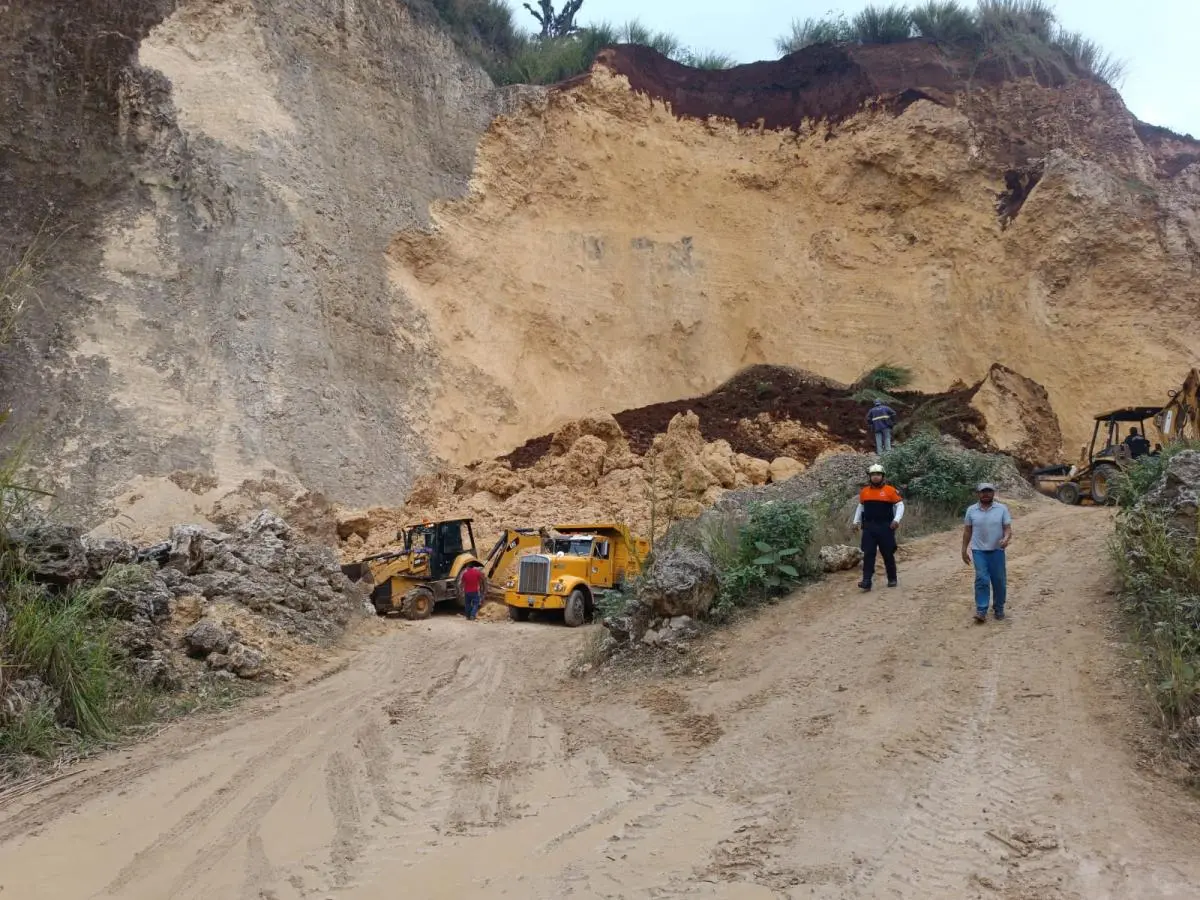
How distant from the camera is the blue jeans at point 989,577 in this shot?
7590 millimetres

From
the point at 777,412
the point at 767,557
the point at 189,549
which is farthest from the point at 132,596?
the point at 777,412

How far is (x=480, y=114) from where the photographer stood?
26109mm

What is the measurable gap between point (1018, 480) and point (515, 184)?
1584 centimetres

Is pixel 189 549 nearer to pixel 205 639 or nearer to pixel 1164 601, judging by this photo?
pixel 205 639

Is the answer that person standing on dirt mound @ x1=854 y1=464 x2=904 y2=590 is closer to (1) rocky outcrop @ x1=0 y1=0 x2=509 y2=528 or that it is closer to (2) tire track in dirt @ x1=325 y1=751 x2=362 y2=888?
(2) tire track in dirt @ x1=325 y1=751 x2=362 y2=888

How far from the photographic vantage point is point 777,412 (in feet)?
73.8

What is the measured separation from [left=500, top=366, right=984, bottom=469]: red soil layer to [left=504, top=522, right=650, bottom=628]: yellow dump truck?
18.7 ft

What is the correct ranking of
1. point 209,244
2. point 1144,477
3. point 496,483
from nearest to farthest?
point 1144,477
point 496,483
point 209,244

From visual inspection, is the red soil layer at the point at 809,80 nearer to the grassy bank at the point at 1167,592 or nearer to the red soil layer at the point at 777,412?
the red soil layer at the point at 777,412

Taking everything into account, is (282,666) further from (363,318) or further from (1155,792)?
(363,318)

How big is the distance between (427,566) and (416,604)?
78 cm

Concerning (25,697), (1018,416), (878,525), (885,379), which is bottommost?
(25,697)

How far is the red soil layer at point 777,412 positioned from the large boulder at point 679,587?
12.3 metres

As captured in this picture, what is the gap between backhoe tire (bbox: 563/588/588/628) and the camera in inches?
543
